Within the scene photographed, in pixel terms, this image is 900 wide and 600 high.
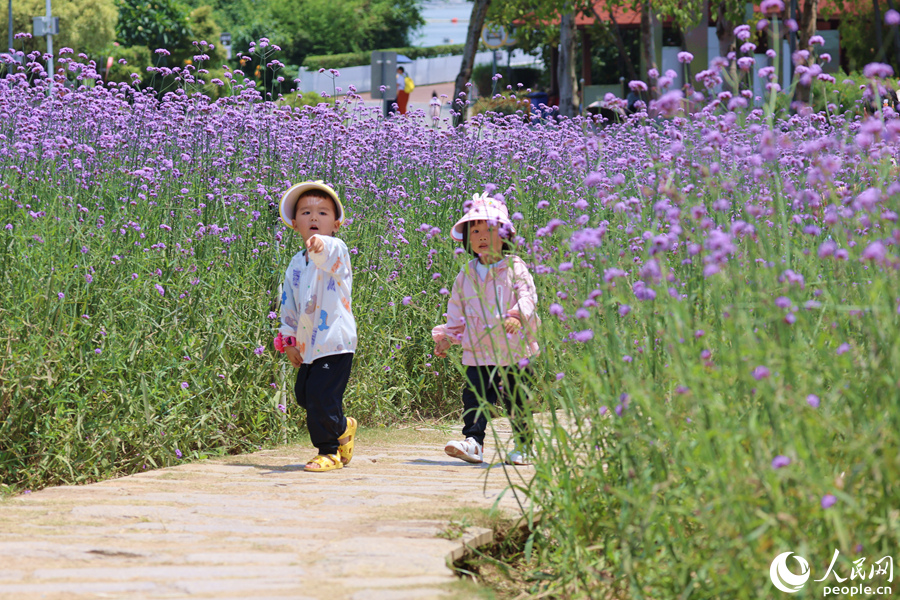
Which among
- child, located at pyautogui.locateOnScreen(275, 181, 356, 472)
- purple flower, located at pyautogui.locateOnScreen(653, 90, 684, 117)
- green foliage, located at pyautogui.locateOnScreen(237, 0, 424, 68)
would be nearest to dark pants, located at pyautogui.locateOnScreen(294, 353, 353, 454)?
child, located at pyautogui.locateOnScreen(275, 181, 356, 472)

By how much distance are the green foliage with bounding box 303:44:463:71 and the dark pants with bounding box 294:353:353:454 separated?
52.1m

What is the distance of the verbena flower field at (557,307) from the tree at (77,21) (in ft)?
115

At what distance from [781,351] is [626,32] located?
38295 millimetres

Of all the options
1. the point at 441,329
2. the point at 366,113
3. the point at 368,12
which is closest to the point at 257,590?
the point at 441,329

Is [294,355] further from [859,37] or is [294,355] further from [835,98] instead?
[859,37]

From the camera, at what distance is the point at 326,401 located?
188 inches

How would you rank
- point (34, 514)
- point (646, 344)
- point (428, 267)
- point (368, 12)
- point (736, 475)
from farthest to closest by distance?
1. point (368, 12)
2. point (428, 267)
3. point (34, 514)
4. point (646, 344)
5. point (736, 475)

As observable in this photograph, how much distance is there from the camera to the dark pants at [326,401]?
4758mm

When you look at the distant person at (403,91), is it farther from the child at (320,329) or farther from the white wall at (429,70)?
the white wall at (429,70)

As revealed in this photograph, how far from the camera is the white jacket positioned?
15.6ft

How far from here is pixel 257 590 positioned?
2789 millimetres

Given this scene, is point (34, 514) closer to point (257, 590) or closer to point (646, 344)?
point (257, 590)

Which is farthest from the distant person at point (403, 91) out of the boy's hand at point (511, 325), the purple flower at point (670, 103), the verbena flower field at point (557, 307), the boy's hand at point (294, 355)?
the purple flower at point (670, 103)

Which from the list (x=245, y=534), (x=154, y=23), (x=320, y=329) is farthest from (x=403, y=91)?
(x=245, y=534)
